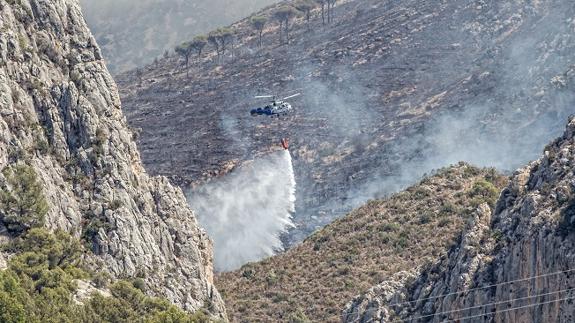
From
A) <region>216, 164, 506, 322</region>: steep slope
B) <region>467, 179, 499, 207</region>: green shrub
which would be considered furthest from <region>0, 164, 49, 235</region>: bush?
<region>467, 179, 499, 207</region>: green shrub

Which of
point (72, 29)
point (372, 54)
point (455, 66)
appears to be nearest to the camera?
point (72, 29)

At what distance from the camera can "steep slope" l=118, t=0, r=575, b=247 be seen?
150 meters

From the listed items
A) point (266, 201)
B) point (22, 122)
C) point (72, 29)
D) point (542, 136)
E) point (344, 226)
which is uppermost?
point (542, 136)

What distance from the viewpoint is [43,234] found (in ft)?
264

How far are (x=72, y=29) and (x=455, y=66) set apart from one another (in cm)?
8936

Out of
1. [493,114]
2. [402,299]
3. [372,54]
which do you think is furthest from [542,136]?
[402,299]

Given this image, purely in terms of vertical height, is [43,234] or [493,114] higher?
[493,114]

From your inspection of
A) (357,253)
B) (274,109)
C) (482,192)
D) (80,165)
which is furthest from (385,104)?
(80,165)

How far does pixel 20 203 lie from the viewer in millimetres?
80875

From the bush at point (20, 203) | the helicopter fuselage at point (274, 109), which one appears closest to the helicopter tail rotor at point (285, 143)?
the helicopter fuselage at point (274, 109)

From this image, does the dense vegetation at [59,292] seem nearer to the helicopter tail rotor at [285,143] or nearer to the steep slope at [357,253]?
the steep slope at [357,253]

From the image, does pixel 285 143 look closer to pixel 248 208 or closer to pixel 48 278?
pixel 248 208

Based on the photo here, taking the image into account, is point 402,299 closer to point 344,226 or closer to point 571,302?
point 571,302

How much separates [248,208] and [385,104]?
3330cm
